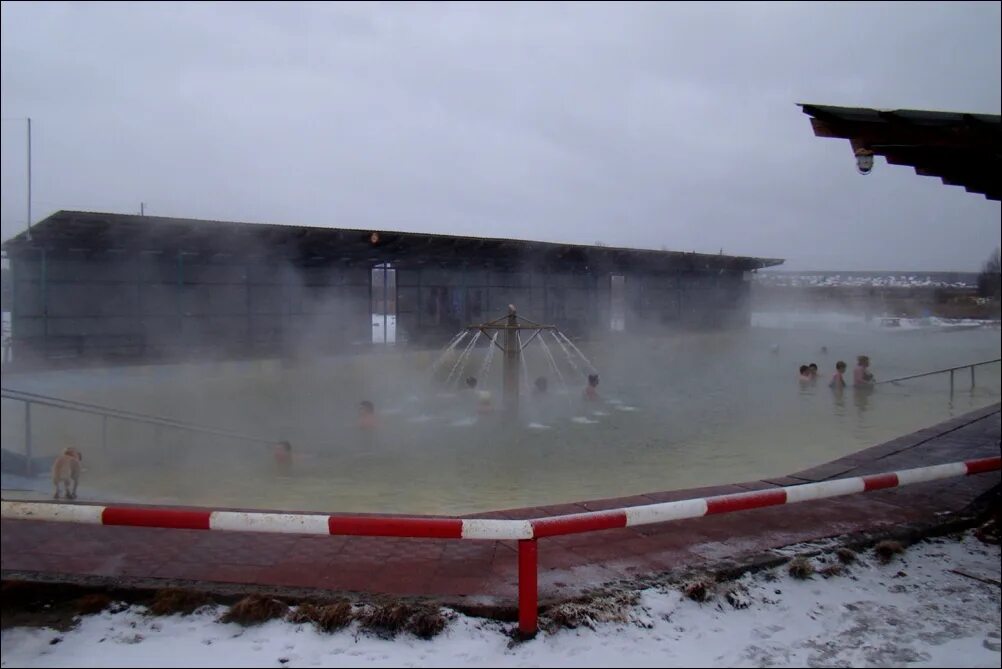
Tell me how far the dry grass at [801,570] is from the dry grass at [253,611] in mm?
2159

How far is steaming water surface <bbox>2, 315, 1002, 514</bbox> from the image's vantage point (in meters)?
6.31

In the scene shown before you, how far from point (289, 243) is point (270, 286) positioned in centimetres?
129

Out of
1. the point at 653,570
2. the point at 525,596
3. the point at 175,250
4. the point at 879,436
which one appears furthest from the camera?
the point at 175,250

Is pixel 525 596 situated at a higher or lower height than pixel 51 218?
lower

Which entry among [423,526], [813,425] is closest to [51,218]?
[423,526]

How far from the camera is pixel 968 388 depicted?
46.8ft

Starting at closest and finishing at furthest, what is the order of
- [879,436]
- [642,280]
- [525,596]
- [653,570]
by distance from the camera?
[525,596] → [653,570] → [879,436] → [642,280]

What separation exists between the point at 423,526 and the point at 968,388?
52.9 ft

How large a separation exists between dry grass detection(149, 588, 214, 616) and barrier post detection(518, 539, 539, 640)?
124 cm

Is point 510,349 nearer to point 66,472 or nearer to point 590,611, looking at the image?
point 66,472

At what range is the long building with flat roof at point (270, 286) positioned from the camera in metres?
10.2

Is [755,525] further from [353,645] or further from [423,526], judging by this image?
[353,645]

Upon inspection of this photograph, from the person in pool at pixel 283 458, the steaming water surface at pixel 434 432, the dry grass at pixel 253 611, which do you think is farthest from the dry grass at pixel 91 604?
the person in pool at pixel 283 458

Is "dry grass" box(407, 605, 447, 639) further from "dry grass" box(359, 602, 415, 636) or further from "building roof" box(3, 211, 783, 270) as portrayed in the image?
"building roof" box(3, 211, 783, 270)
